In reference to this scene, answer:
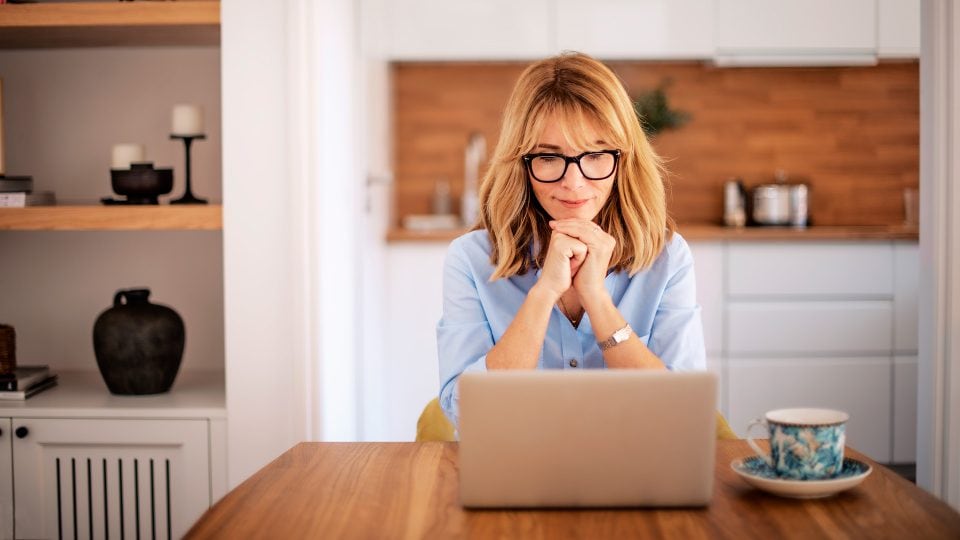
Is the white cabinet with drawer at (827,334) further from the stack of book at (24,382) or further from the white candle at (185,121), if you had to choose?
the stack of book at (24,382)

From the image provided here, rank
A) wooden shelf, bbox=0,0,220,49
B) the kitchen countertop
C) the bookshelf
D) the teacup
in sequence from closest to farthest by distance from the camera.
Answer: the teacup, wooden shelf, bbox=0,0,220,49, the bookshelf, the kitchen countertop

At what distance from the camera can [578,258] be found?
1.84 meters

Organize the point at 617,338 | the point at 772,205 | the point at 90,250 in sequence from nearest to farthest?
the point at 617,338 < the point at 90,250 < the point at 772,205

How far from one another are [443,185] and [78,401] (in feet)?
7.66

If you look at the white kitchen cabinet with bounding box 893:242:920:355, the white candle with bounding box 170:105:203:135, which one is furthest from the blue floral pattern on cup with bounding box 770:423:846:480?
the white kitchen cabinet with bounding box 893:242:920:355

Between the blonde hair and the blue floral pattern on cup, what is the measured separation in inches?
28.4

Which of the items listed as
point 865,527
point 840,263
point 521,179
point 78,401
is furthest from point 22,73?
point 840,263

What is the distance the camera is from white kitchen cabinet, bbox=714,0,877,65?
13.8ft

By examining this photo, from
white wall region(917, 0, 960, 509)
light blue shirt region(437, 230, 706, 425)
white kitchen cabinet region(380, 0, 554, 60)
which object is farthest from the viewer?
white kitchen cabinet region(380, 0, 554, 60)

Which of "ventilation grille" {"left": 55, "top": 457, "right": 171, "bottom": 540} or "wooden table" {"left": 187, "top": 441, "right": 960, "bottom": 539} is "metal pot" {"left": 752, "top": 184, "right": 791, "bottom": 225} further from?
"wooden table" {"left": 187, "top": 441, "right": 960, "bottom": 539}

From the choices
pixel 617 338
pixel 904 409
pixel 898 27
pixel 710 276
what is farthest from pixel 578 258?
pixel 898 27

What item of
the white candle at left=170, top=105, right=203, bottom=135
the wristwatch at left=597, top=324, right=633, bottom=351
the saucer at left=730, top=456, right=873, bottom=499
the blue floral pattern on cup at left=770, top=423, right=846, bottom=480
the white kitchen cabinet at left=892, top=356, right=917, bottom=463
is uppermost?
the white candle at left=170, top=105, right=203, bottom=135

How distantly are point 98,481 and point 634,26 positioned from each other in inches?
110

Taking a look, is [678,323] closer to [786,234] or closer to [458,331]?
[458,331]
